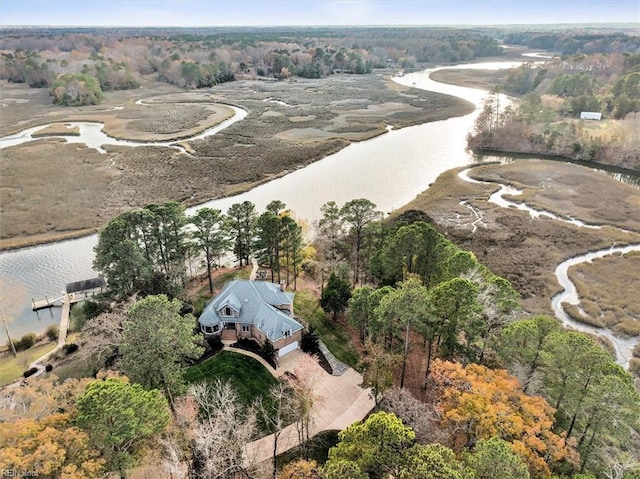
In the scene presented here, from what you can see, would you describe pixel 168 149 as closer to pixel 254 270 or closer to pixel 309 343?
pixel 254 270

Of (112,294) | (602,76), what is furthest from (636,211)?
(602,76)

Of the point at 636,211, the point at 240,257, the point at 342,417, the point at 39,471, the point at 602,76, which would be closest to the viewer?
the point at 39,471

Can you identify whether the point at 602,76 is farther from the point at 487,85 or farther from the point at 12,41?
the point at 12,41

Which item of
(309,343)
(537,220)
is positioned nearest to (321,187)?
(537,220)

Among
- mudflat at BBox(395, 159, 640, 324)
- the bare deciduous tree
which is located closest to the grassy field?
the bare deciduous tree

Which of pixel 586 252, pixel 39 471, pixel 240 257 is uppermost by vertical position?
pixel 39 471

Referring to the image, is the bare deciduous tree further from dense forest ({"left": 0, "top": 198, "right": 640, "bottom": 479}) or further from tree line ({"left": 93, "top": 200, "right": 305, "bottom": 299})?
tree line ({"left": 93, "top": 200, "right": 305, "bottom": 299})
